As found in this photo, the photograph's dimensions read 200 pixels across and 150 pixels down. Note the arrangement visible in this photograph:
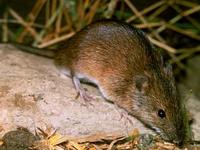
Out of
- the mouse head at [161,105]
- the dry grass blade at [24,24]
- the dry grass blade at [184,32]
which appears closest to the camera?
the mouse head at [161,105]

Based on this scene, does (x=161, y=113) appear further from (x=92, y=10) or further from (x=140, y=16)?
(x=92, y=10)

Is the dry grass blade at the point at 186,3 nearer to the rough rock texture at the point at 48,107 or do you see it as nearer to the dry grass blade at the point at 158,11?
the dry grass blade at the point at 158,11

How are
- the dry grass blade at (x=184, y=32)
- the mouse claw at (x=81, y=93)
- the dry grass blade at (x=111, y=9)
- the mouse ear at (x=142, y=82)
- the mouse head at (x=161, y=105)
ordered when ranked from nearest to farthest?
the mouse head at (x=161, y=105), the mouse ear at (x=142, y=82), the mouse claw at (x=81, y=93), the dry grass blade at (x=111, y=9), the dry grass blade at (x=184, y=32)

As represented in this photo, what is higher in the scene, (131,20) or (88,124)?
(131,20)

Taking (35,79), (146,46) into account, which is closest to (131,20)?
(146,46)

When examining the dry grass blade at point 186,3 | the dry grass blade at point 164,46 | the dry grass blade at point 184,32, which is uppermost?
the dry grass blade at point 186,3

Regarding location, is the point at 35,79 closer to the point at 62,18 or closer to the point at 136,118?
the point at 136,118

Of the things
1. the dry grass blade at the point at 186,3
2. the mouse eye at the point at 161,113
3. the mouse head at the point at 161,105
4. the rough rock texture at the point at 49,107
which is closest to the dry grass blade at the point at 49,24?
the rough rock texture at the point at 49,107

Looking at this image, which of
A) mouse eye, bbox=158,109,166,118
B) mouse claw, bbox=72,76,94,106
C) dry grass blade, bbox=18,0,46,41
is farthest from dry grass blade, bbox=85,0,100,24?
mouse eye, bbox=158,109,166,118
